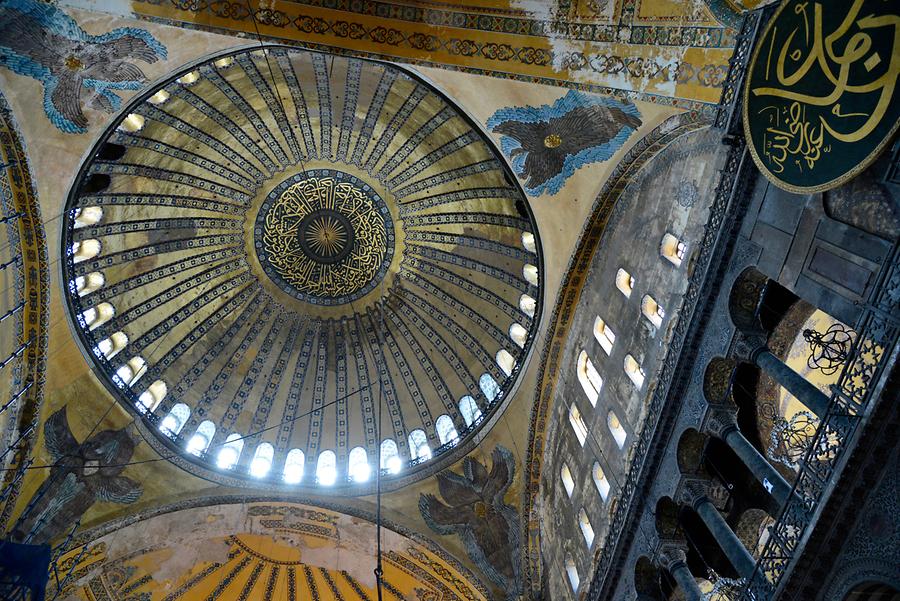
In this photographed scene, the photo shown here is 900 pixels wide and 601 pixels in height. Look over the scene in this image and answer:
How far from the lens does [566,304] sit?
10227 millimetres

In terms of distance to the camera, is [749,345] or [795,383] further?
[749,345]

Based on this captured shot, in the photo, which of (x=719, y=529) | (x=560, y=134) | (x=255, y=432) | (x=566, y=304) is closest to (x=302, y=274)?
Answer: (x=255, y=432)

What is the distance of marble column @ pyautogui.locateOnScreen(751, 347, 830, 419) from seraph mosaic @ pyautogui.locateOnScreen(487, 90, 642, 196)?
3.36 m

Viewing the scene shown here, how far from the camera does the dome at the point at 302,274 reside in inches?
423

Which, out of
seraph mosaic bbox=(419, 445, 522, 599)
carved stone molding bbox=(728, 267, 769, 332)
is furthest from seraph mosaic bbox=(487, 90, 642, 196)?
seraph mosaic bbox=(419, 445, 522, 599)

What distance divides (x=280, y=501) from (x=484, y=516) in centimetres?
431

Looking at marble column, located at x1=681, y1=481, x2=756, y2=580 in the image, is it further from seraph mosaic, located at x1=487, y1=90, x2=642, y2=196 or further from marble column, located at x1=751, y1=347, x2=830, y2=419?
seraph mosaic, located at x1=487, y1=90, x2=642, y2=196

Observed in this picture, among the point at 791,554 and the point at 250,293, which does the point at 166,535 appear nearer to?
the point at 250,293

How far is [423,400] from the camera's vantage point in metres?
13.5

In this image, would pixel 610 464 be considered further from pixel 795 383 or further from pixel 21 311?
pixel 21 311

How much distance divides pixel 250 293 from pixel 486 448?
665cm

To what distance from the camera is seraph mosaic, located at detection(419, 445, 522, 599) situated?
11.4 m

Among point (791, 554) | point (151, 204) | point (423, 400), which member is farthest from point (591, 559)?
point (151, 204)

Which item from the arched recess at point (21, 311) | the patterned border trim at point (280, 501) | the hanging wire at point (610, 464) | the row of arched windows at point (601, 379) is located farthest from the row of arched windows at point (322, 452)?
the hanging wire at point (610, 464)
